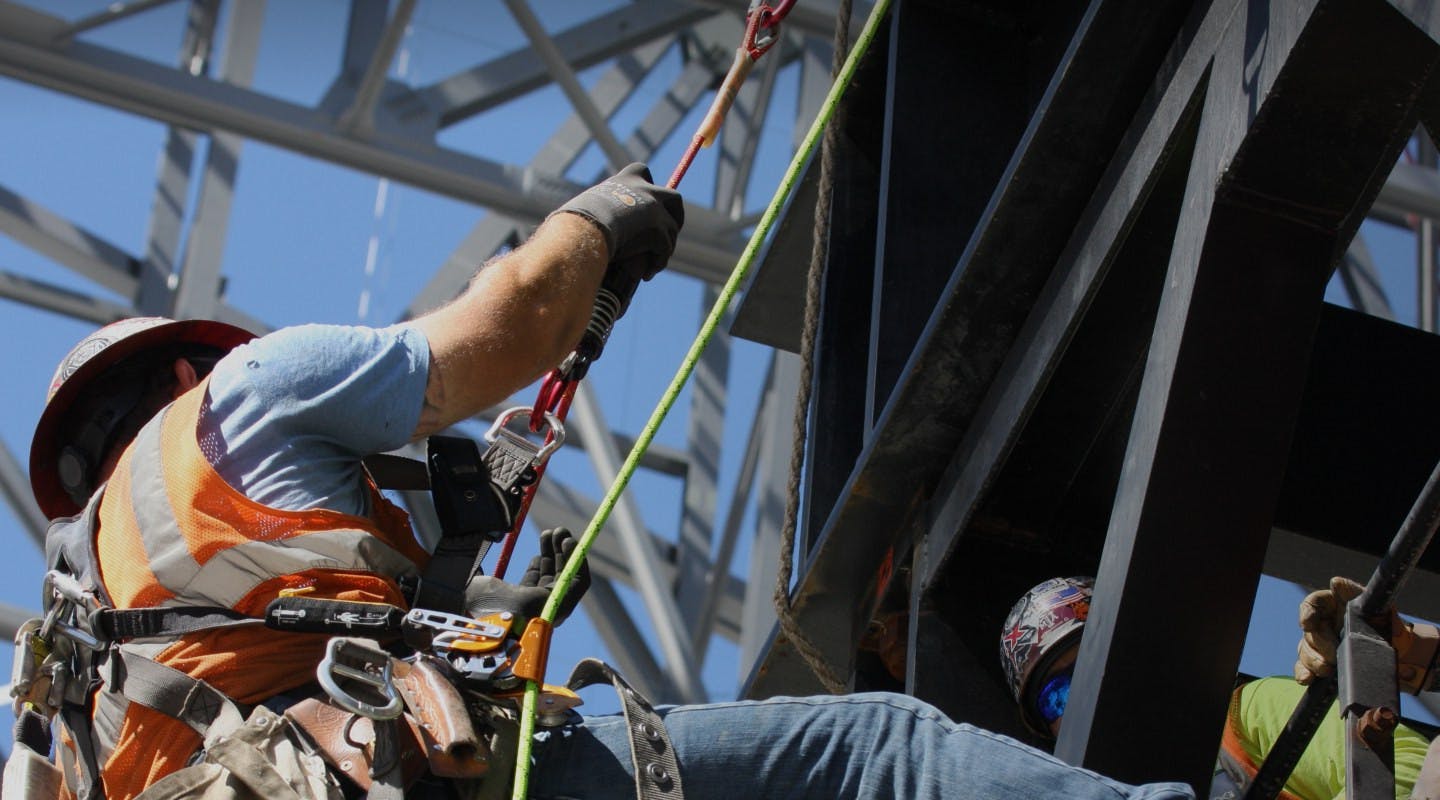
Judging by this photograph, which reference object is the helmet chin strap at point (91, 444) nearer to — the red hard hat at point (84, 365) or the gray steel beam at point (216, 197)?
the red hard hat at point (84, 365)

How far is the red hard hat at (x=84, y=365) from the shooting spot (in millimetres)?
3564

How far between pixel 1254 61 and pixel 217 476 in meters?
1.67

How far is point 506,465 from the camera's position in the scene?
334cm

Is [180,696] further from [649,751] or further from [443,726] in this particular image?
[649,751]

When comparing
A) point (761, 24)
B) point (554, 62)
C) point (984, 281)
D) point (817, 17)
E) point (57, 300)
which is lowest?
point (57, 300)

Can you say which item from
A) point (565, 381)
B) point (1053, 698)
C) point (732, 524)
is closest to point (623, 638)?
point (732, 524)

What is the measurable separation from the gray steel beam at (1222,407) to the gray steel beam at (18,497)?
23.1 feet

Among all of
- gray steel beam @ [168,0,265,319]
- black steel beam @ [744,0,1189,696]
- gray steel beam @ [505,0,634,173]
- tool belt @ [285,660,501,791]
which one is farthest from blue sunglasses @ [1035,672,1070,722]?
gray steel beam @ [168,0,265,319]

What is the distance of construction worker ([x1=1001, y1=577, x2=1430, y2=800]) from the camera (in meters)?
3.45

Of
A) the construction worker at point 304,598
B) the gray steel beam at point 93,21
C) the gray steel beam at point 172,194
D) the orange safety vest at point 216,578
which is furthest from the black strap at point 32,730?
the gray steel beam at point 172,194

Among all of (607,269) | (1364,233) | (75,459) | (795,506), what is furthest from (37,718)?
(1364,233)

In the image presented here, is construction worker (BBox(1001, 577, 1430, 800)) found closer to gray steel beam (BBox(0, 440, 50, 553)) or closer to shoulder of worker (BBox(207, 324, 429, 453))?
shoulder of worker (BBox(207, 324, 429, 453))

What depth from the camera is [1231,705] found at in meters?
4.07

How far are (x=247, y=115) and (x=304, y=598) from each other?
646 centimetres
